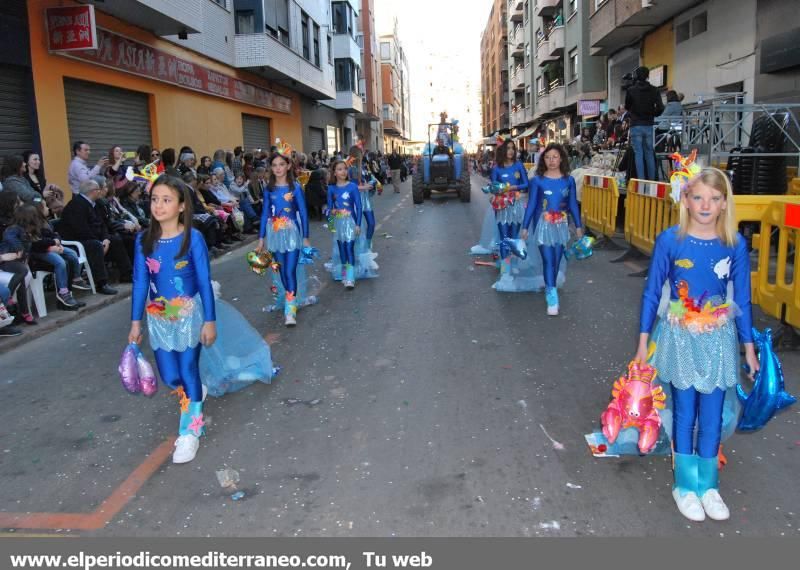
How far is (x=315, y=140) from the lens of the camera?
3506 centimetres

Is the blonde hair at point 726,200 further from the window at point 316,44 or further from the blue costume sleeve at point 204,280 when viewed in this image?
the window at point 316,44

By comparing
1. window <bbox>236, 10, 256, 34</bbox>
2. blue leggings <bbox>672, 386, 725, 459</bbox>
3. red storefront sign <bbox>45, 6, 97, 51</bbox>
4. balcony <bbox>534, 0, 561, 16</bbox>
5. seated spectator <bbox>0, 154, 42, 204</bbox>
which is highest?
balcony <bbox>534, 0, 561, 16</bbox>

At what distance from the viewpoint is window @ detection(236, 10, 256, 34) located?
22.2 m

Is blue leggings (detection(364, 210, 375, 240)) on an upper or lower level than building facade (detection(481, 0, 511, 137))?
lower

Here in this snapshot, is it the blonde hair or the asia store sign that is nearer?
the blonde hair

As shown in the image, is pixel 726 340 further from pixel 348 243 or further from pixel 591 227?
pixel 591 227

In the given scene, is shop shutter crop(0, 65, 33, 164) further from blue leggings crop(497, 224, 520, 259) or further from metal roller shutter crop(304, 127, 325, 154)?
metal roller shutter crop(304, 127, 325, 154)

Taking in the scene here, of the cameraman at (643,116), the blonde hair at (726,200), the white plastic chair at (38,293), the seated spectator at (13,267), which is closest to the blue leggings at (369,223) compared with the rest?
the white plastic chair at (38,293)

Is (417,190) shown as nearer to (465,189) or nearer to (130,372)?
(465,189)

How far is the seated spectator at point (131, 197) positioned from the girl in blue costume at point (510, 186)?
5446mm

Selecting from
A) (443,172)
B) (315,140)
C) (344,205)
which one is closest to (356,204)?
(344,205)

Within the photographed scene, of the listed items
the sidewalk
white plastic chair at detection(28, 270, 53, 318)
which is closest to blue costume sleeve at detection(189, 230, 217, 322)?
the sidewalk

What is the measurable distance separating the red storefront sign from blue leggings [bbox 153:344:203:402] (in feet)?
32.3

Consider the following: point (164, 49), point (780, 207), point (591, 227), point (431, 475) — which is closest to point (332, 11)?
point (164, 49)
